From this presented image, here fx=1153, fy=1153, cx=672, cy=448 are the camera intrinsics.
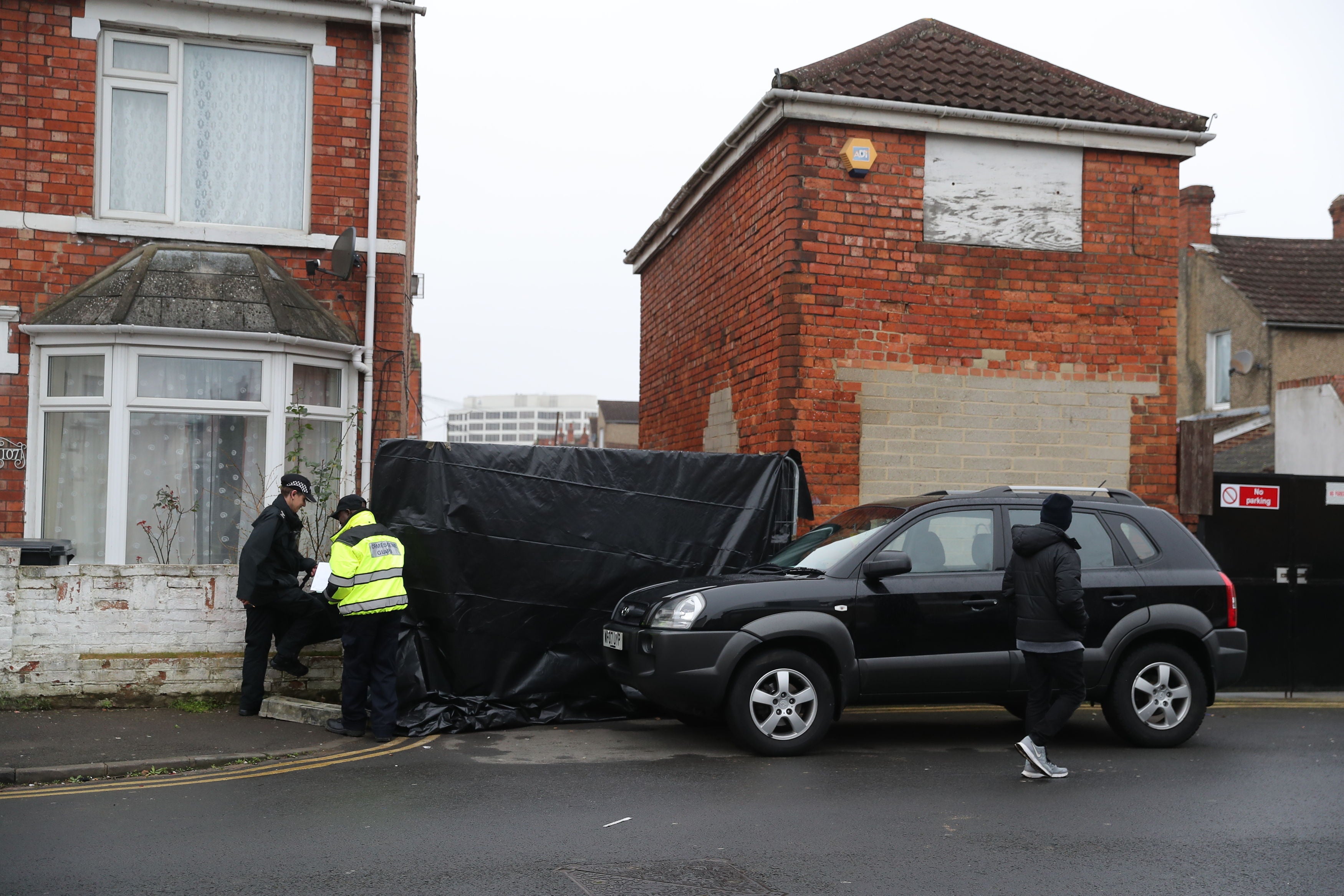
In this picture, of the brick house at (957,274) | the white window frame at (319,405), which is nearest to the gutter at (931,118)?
the brick house at (957,274)

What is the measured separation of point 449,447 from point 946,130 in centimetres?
585

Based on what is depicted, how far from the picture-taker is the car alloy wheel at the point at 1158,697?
8.22m

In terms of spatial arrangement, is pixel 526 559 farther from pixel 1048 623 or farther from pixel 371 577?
pixel 1048 623

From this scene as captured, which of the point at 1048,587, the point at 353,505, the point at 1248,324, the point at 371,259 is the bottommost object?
the point at 1048,587

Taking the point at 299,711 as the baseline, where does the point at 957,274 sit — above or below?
above

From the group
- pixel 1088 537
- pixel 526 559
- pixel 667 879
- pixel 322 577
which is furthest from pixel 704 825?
pixel 1088 537

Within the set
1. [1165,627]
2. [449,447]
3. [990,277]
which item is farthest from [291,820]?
[990,277]

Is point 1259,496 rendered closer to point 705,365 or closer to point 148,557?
point 705,365

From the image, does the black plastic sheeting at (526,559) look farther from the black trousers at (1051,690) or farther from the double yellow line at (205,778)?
the black trousers at (1051,690)

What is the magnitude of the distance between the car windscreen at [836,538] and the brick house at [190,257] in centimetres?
475

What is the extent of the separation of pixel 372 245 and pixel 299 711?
516 cm

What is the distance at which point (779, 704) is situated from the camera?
25.3ft

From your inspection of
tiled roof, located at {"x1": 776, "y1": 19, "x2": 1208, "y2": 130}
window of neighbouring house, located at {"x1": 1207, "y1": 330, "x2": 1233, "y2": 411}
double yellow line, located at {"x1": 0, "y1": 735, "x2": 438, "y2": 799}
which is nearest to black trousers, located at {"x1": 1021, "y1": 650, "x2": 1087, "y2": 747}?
double yellow line, located at {"x1": 0, "y1": 735, "x2": 438, "y2": 799}

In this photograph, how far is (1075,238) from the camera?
1176 cm
